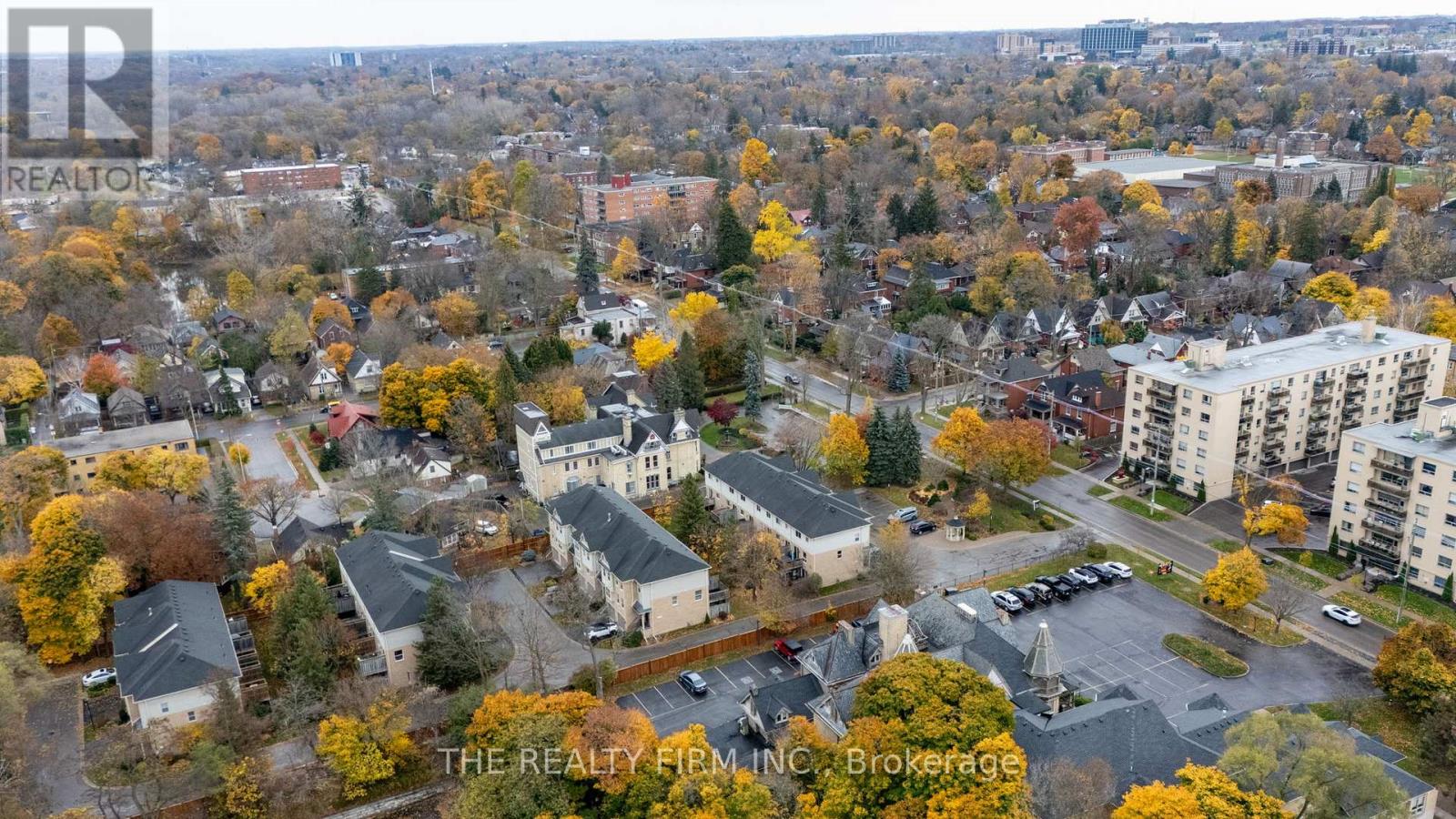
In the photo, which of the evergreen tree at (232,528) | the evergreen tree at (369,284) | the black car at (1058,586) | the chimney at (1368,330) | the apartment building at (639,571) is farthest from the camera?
the evergreen tree at (369,284)

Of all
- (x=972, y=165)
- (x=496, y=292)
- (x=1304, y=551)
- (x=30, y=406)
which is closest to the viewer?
(x=1304, y=551)

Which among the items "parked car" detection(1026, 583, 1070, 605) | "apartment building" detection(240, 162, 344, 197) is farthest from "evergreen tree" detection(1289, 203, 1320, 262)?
"apartment building" detection(240, 162, 344, 197)

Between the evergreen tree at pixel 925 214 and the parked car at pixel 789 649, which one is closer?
the parked car at pixel 789 649

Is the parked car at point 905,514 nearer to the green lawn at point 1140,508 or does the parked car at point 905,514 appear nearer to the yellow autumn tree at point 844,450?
the yellow autumn tree at point 844,450

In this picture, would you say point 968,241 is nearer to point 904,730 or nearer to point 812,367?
point 812,367

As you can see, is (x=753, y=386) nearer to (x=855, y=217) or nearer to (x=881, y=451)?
(x=881, y=451)

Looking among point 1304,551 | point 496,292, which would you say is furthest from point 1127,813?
point 496,292

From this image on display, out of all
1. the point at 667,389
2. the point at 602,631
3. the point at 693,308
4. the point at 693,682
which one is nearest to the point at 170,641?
the point at 602,631

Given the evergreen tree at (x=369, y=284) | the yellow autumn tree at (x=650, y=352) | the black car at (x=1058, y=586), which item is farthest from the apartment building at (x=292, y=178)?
the black car at (x=1058, y=586)
